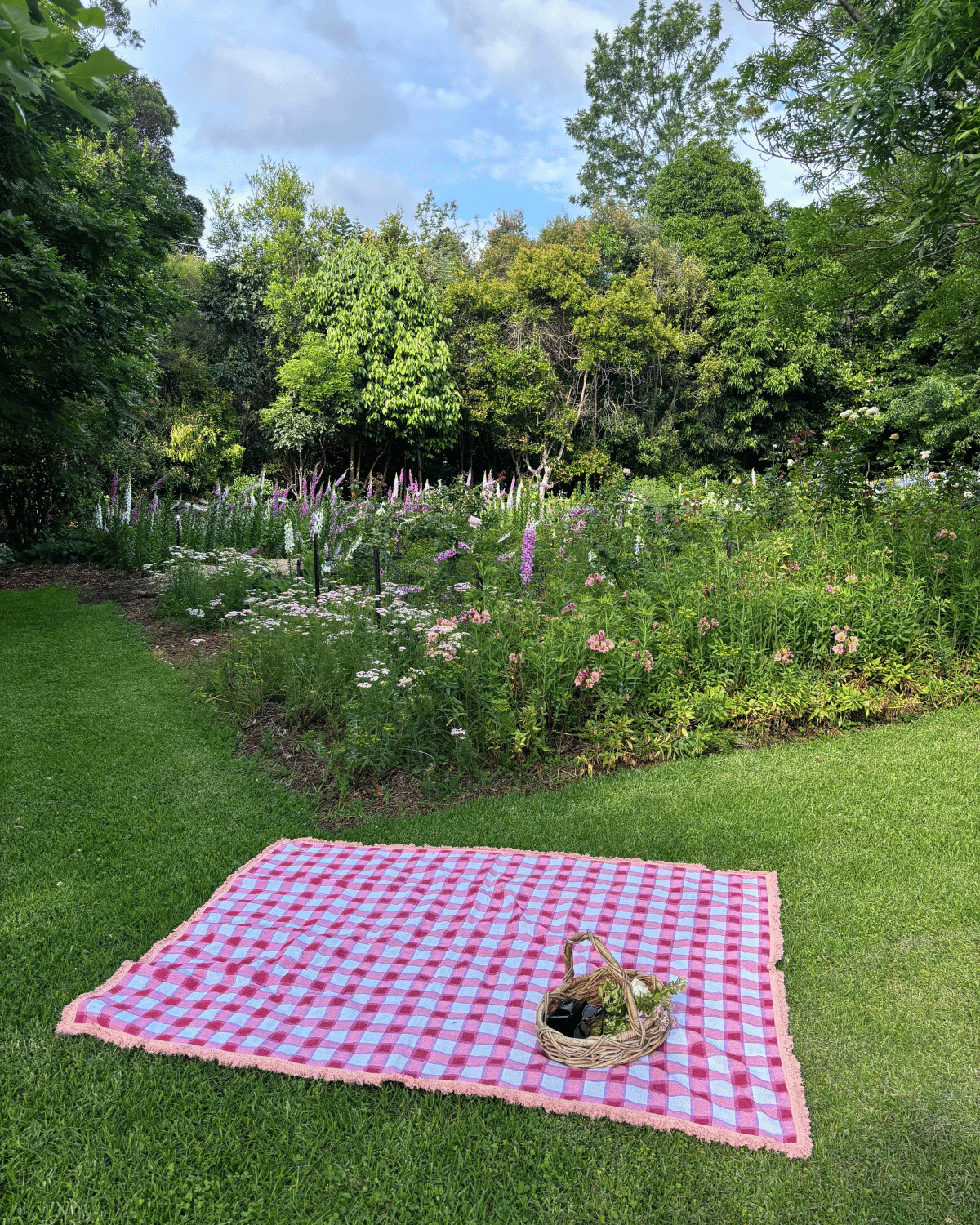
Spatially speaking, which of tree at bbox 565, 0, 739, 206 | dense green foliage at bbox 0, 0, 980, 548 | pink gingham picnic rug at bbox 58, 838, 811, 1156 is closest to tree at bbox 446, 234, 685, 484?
dense green foliage at bbox 0, 0, 980, 548

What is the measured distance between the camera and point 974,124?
3.52 metres

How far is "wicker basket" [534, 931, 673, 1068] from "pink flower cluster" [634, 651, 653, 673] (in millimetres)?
1960

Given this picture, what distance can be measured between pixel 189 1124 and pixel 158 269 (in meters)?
7.95

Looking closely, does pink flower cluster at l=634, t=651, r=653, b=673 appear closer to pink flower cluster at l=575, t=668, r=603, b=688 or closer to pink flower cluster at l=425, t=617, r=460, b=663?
pink flower cluster at l=575, t=668, r=603, b=688

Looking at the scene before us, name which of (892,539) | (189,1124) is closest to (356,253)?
(892,539)

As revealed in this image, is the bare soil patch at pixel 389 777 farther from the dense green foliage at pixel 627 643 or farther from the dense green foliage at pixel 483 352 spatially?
the dense green foliage at pixel 483 352

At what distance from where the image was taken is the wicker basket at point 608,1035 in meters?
1.98

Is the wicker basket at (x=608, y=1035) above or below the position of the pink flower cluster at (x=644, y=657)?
below

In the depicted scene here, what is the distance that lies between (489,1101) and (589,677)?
2.14m

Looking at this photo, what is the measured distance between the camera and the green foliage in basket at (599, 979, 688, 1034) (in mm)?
2070

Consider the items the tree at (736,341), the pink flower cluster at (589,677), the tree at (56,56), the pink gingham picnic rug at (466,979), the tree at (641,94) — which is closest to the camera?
the tree at (56,56)

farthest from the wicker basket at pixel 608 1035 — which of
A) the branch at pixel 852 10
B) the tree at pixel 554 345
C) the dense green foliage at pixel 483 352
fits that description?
the tree at pixel 554 345

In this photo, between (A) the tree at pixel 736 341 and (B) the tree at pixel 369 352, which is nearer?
(B) the tree at pixel 369 352

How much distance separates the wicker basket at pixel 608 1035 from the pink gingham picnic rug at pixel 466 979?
50mm
